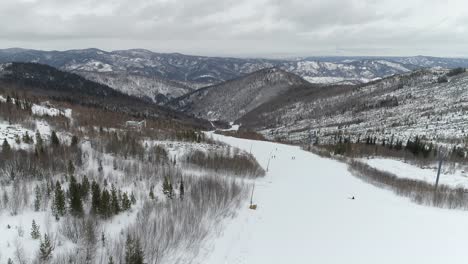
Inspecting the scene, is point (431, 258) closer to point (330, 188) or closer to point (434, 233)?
point (434, 233)

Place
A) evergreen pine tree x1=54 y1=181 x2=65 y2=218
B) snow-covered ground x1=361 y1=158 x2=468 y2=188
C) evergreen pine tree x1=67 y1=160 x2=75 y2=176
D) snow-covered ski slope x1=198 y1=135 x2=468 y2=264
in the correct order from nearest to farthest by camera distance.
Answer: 1. snow-covered ski slope x1=198 y1=135 x2=468 y2=264
2. evergreen pine tree x1=54 y1=181 x2=65 y2=218
3. evergreen pine tree x1=67 y1=160 x2=75 y2=176
4. snow-covered ground x1=361 y1=158 x2=468 y2=188

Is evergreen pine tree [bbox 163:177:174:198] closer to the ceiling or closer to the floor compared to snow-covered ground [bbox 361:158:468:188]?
closer to the ceiling

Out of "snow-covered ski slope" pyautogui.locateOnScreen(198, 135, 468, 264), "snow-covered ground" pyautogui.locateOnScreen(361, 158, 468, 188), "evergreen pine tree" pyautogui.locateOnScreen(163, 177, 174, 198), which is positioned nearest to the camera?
"snow-covered ski slope" pyautogui.locateOnScreen(198, 135, 468, 264)

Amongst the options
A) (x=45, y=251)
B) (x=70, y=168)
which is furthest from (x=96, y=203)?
(x=70, y=168)

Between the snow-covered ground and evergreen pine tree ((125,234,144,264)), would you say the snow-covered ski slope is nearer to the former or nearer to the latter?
evergreen pine tree ((125,234,144,264))

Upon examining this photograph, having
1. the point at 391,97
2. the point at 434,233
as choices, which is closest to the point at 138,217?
the point at 434,233

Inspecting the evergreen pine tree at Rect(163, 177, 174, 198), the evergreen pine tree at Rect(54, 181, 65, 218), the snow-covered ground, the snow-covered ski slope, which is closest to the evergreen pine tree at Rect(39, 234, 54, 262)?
the evergreen pine tree at Rect(54, 181, 65, 218)
